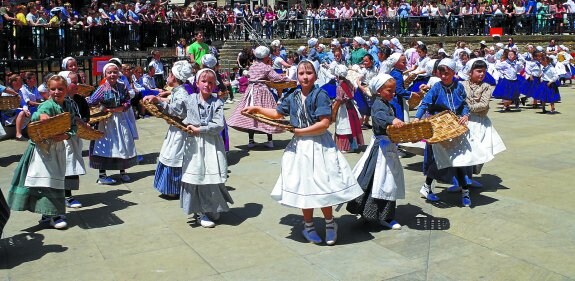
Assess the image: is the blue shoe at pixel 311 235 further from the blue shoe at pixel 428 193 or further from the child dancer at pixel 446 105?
the blue shoe at pixel 428 193

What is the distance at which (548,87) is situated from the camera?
1507 centimetres

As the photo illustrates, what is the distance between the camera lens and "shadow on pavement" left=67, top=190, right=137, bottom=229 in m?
7.07

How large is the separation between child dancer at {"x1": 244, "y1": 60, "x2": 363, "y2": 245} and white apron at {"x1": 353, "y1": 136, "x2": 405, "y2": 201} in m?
0.35

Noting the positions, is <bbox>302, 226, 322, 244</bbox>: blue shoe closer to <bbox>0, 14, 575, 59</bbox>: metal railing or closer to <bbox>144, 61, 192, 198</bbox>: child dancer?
<bbox>144, 61, 192, 198</bbox>: child dancer

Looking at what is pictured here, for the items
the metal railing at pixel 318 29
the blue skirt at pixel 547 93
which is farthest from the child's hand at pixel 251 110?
the metal railing at pixel 318 29

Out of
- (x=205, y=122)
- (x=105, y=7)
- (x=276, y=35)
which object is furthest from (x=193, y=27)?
(x=205, y=122)

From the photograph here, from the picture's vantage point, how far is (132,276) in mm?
5461

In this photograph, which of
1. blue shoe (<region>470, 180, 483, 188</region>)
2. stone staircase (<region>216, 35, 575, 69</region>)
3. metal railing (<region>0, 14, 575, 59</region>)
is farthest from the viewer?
stone staircase (<region>216, 35, 575, 69</region>)

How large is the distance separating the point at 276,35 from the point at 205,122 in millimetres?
24078

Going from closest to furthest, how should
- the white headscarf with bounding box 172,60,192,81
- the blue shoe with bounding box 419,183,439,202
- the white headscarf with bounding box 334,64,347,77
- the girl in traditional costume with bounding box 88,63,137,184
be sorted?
1. the white headscarf with bounding box 172,60,192,81
2. the blue shoe with bounding box 419,183,439,202
3. the girl in traditional costume with bounding box 88,63,137,184
4. the white headscarf with bounding box 334,64,347,77

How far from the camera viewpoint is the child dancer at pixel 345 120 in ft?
35.2

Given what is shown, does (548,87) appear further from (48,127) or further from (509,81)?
(48,127)

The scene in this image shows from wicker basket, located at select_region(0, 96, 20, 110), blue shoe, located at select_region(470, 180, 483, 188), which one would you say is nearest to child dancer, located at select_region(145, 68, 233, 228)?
blue shoe, located at select_region(470, 180, 483, 188)

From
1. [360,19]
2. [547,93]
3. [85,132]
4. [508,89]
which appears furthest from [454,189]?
[360,19]
